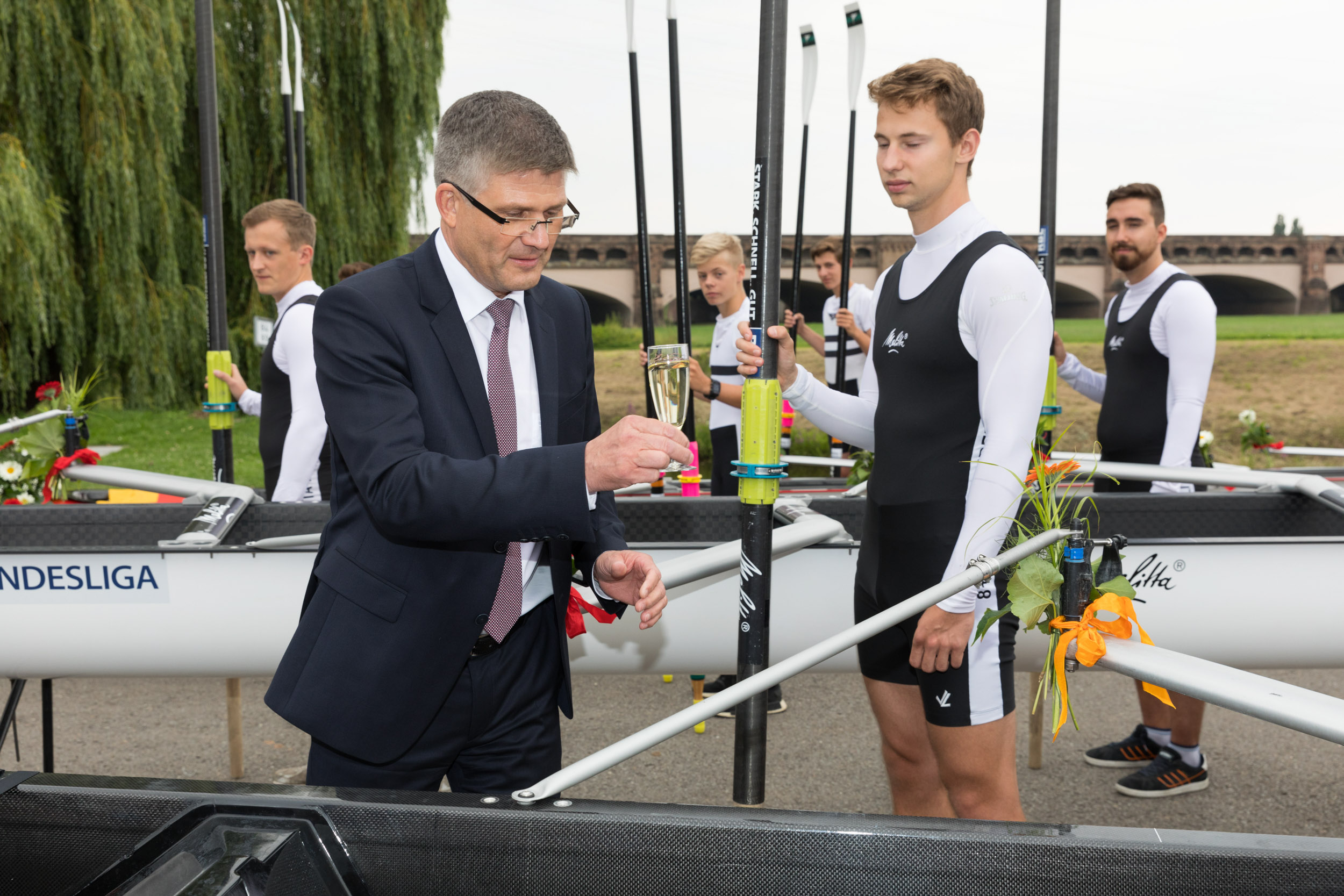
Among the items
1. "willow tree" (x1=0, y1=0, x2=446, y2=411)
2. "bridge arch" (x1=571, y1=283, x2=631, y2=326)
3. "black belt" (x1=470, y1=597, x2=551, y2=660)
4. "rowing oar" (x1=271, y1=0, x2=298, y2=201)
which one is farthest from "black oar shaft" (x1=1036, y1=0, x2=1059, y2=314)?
"bridge arch" (x1=571, y1=283, x2=631, y2=326)

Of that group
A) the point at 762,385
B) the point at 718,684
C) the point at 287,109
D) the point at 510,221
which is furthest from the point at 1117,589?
the point at 287,109

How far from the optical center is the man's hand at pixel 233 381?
12.6 feet

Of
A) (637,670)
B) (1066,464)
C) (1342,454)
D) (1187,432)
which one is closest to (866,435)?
(1066,464)

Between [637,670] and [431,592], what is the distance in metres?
1.59

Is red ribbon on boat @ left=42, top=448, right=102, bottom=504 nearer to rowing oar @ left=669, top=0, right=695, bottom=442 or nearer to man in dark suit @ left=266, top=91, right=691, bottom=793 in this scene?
rowing oar @ left=669, top=0, right=695, bottom=442

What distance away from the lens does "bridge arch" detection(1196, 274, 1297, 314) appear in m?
33.9

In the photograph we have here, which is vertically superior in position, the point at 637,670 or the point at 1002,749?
the point at 1002,749

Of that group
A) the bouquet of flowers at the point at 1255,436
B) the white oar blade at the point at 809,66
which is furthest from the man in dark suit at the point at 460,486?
the bouquet of flowers at the point at 1255,436

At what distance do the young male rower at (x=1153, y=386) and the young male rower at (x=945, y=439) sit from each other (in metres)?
1.61

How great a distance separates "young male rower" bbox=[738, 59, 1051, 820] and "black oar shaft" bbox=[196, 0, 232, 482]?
2.90 m

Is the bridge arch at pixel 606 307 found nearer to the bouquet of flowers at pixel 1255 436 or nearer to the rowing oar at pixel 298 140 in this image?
the rowing oar at pixel 298 140

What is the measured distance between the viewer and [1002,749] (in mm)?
1820

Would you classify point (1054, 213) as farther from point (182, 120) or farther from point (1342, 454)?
point (182, 120)

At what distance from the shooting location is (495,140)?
1310mm
